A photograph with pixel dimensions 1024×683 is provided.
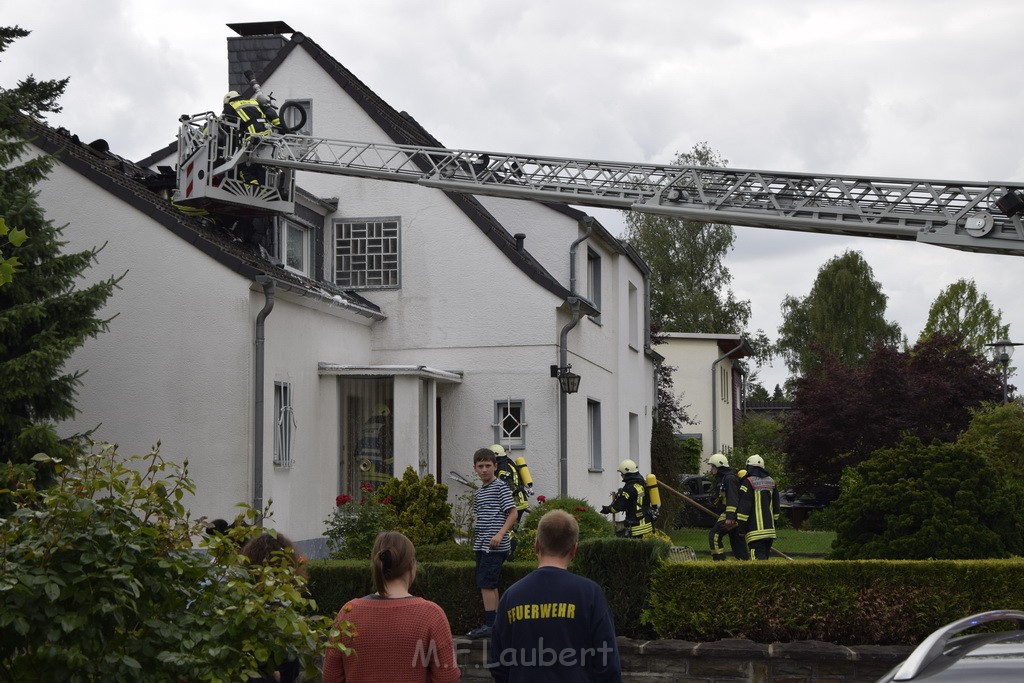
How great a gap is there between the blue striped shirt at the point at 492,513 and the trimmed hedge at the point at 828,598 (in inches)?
55.4

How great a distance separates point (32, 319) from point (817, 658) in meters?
8.28

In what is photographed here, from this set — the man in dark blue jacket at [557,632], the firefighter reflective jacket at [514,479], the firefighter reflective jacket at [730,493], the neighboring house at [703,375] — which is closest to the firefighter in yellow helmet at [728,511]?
the firefighter reflective jacket at [730,493]

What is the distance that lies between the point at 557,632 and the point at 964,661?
7.33 feet

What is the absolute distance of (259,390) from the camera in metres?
14.7

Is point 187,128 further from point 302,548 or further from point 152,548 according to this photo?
point 152,548

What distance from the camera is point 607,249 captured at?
2247 cm

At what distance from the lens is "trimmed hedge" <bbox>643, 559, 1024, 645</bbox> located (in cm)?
988

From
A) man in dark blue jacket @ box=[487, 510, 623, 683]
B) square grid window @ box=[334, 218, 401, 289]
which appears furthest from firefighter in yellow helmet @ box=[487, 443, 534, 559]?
man in dark blue jacket @ box=[487, 510, 623, 683]

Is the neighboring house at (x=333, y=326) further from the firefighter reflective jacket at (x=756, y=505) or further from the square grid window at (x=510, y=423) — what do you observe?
the firefighter reflective jacket at (x=756, y=505)

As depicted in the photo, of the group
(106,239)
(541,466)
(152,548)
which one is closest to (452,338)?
(541,466)

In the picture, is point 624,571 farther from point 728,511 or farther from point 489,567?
point 728,511

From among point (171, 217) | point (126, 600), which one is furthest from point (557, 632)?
point (171, 217)

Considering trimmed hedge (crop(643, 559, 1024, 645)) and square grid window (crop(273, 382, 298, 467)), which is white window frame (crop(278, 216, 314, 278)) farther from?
trimmed hedge (crop(643, 559, 1024, 645))

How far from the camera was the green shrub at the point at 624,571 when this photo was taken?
33.8ft
